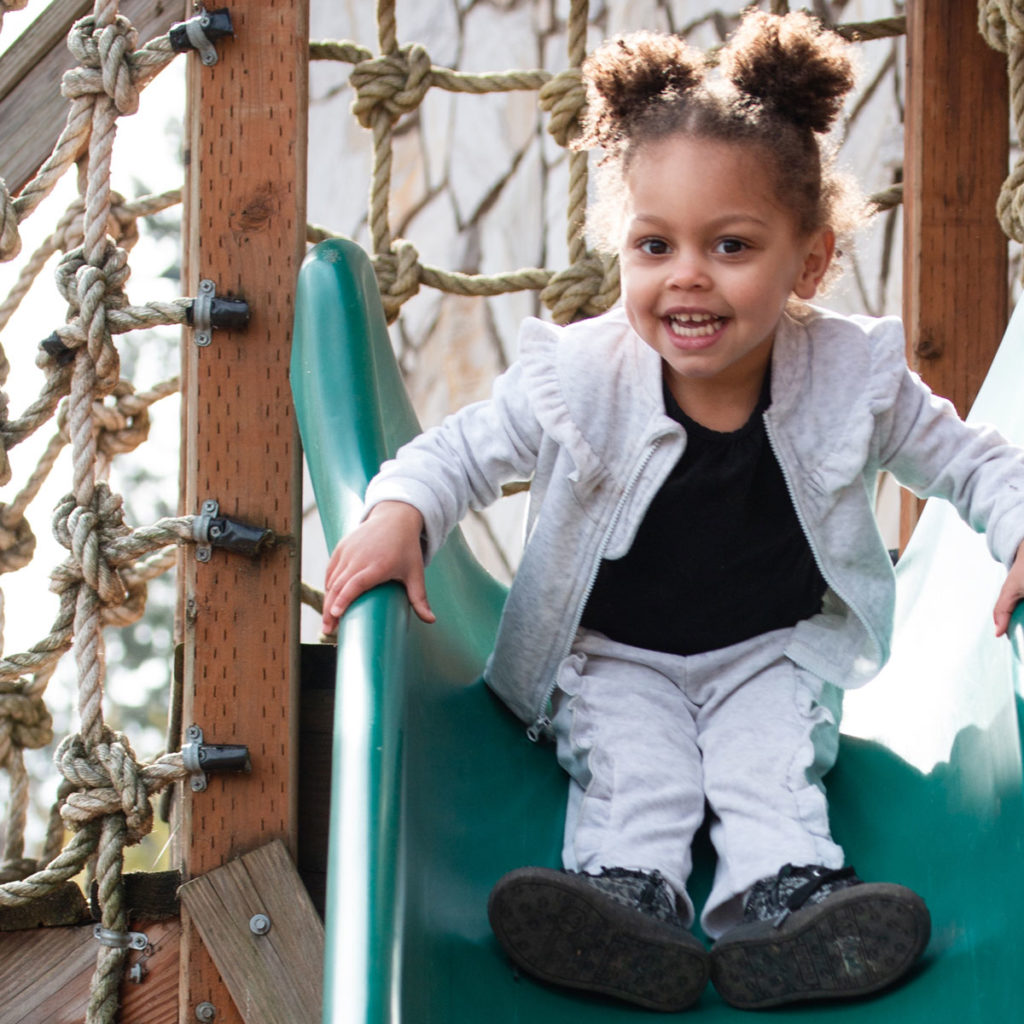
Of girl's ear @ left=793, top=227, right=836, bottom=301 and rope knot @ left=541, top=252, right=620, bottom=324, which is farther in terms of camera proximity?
rope knot @ left=541, top=252, right=620, bottom=324

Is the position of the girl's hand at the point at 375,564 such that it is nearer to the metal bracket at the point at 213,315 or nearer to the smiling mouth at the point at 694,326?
the smiling mouth at the point at 694,326

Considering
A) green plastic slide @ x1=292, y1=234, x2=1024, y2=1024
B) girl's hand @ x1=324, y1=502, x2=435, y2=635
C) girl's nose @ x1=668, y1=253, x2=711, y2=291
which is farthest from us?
girl's nose @ x1=668, y1=253, x2=711, y2=291

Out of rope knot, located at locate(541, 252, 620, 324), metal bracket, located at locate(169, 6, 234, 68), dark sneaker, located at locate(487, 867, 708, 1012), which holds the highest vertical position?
metal bracket, located at locate(169, 6, 234, 68)

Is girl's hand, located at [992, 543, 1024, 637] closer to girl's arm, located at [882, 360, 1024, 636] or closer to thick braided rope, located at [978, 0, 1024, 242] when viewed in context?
girl's arm, located at [882, 360, 1024, 636]

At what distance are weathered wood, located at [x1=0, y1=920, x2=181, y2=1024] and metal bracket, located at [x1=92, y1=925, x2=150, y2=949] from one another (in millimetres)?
10

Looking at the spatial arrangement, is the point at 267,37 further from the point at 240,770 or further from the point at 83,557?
the point at 240,770

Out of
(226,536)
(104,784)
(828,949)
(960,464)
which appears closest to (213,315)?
(226,536)

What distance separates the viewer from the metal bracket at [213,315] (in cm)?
142

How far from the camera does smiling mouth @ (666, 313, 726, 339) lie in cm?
116

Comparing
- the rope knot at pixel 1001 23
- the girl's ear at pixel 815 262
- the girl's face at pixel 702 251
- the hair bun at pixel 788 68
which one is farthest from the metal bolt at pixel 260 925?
the rope knot at pixel 1001 23

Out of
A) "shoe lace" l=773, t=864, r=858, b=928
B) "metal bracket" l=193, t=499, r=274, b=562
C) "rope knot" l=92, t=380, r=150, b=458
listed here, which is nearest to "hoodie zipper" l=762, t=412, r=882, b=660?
"shoe lace" l=773, t=864, r=858, b=928

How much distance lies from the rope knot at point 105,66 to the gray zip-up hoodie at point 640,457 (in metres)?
0.47

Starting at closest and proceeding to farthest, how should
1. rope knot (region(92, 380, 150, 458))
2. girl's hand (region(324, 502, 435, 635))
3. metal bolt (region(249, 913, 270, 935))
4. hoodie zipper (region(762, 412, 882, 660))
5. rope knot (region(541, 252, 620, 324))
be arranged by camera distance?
girl's hand (region(324, 502, 435, 635)) → hoodie zipper (region(762, 412, 882, 660)) → metal bolt (region(249, 913, 270, 935)) → rope knot (region(92, 380, 150, 458)) → rope knot (region(541, 252, 620, 324))

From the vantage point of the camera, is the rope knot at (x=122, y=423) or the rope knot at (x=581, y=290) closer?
the rope knot at (x=122, y=423)
